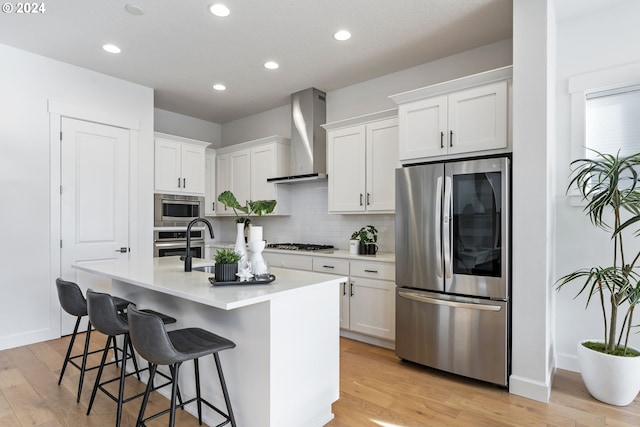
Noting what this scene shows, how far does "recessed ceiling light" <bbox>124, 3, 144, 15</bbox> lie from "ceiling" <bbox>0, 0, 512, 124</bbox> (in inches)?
1.5

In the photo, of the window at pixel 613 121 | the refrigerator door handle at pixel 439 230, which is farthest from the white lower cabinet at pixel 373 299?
the window at pixel 613 121

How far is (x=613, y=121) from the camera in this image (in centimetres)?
290

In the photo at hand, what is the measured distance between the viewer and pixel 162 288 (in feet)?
6.54

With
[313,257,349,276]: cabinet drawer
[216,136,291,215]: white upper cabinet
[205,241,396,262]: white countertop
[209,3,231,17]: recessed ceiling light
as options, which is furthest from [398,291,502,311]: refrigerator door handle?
[209,3,231,17]: recessed ceiling light

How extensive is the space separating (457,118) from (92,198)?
3950mm

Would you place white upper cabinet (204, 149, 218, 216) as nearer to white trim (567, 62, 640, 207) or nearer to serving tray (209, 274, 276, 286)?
serving tray (209, 274, 276, 286)

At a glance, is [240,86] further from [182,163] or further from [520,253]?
[520,253]

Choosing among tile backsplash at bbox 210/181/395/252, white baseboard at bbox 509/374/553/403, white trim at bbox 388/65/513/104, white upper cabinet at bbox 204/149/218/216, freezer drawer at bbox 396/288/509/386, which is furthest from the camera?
white upper cabinet at bbox 204/149/218/216

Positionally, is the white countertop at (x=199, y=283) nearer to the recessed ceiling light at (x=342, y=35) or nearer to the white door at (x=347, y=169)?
the white door at (x=347, y=169)

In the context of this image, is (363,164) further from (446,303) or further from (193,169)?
(193,169)

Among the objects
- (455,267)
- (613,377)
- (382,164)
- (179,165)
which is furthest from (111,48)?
(613,377)

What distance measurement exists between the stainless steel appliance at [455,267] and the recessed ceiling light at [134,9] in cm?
252

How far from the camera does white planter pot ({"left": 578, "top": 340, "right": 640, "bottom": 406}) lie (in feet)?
7.67

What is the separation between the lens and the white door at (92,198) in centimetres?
388
